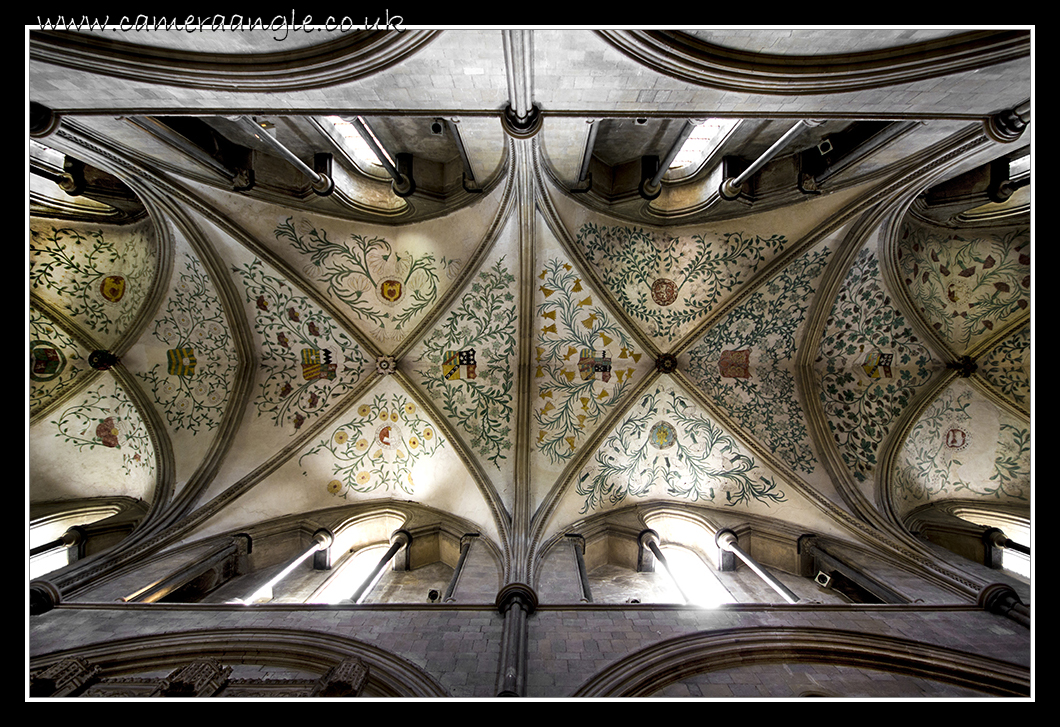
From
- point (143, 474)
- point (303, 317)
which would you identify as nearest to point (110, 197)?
point (303, 317)

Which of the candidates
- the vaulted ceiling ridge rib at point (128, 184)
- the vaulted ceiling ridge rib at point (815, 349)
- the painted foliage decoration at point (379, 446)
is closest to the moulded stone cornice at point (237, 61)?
the vaulted ceiling ridge rib at point (128, 184)

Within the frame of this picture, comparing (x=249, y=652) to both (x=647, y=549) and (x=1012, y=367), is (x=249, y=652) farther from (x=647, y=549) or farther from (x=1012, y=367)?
(x=1012, y=367)

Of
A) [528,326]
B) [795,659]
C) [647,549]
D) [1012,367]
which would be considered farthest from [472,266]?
[1012,367]

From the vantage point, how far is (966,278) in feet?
24.0

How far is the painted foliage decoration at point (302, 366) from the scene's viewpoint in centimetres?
813

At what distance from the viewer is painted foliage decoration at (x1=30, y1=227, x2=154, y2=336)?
6.97 metres

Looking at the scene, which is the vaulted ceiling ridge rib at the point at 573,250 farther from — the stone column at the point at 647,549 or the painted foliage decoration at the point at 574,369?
the stone column at the point at 647,549

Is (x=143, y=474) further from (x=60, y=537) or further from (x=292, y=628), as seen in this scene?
(x=292, y=628)

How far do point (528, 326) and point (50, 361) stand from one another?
28.0 feet

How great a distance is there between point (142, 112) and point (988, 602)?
1051 cm

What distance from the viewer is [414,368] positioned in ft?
27.6

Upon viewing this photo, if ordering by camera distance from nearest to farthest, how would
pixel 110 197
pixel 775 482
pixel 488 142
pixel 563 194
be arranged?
pixel 488 142 → pixel 110 197 → pixel 563 194 → pixel 775 482

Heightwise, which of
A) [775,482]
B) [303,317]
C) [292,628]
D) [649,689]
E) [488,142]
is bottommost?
[649,689]

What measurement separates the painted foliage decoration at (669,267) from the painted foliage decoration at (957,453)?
4.46 meters
